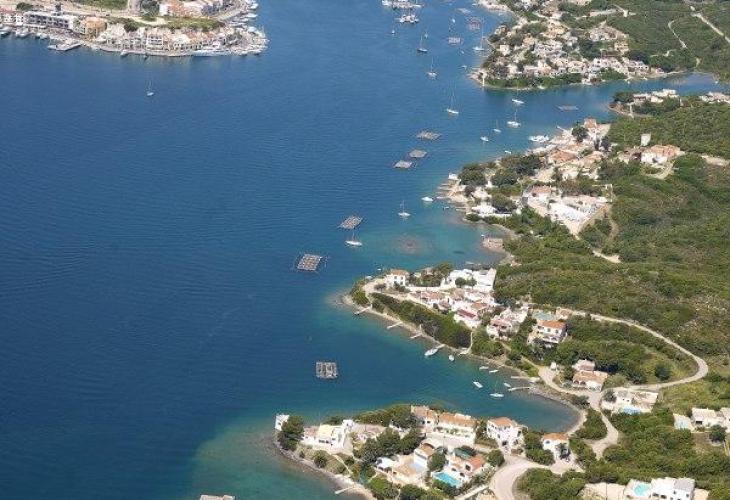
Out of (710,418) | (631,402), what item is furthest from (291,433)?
(710,418)

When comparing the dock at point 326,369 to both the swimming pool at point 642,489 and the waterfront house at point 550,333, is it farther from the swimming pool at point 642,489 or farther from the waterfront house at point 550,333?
the swimming pool at point 642,489

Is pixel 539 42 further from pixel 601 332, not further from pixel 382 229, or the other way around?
pixel 601 332

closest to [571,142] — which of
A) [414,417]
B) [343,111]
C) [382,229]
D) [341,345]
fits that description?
[343,111]

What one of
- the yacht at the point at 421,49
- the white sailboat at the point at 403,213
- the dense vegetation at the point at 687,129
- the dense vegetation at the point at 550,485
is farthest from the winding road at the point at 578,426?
the yacht at the point at 421,49

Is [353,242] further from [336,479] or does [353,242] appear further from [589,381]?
[336,479]

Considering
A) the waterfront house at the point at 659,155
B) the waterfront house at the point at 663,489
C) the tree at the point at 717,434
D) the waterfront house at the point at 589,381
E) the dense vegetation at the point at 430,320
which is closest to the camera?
the waterfront house at the point at 663,489

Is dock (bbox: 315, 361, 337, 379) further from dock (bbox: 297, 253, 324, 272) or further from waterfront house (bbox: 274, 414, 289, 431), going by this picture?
dock (bbox: 297, 253, 324, 272)
